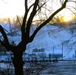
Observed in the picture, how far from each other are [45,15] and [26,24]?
0.67 metres

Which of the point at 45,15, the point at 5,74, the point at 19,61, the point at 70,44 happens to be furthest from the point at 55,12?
the point at 70,44

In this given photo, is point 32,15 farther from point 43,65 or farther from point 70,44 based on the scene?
point 70,44

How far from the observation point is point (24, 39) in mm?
9594

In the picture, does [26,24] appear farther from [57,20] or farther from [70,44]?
[70,44]

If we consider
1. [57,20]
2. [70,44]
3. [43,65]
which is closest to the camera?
[57,20]

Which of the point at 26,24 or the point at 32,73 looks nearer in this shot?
the point at 26,24

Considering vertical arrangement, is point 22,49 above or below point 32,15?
below

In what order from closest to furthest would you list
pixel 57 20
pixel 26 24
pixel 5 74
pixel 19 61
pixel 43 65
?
pixel 19 61 → pixel 26 24 → pixel 57 20 → pixel 5 74 → pixel 43 65

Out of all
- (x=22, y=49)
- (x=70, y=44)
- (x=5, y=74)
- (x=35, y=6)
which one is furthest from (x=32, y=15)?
(x=70, y=44)

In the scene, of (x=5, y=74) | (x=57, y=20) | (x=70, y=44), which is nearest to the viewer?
(x=57, y=20)

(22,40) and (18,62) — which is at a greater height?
(22,40)

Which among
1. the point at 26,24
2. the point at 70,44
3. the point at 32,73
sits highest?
the point at 26,24

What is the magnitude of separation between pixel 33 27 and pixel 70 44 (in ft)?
23.9

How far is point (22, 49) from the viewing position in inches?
373
